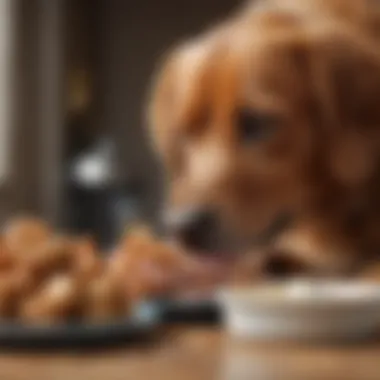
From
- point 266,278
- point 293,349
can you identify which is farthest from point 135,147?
point 293,349

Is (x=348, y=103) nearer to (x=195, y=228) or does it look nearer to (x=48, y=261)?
(x=195, y=228)

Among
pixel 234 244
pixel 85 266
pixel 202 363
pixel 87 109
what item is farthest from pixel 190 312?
pixel 87 109

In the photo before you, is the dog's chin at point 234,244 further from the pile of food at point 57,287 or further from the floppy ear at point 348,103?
the pile of food at point 57,287

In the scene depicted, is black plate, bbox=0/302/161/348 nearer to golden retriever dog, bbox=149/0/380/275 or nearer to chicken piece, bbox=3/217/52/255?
chicken piece, bbox=3/217/52/255

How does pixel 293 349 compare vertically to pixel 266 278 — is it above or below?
below

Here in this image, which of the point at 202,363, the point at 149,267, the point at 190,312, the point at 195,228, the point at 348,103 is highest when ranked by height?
the point at 348,103

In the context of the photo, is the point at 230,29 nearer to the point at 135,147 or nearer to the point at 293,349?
the point at 135,147

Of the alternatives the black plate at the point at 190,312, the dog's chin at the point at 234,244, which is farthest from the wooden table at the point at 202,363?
the dog's chin at the point at 234,244
